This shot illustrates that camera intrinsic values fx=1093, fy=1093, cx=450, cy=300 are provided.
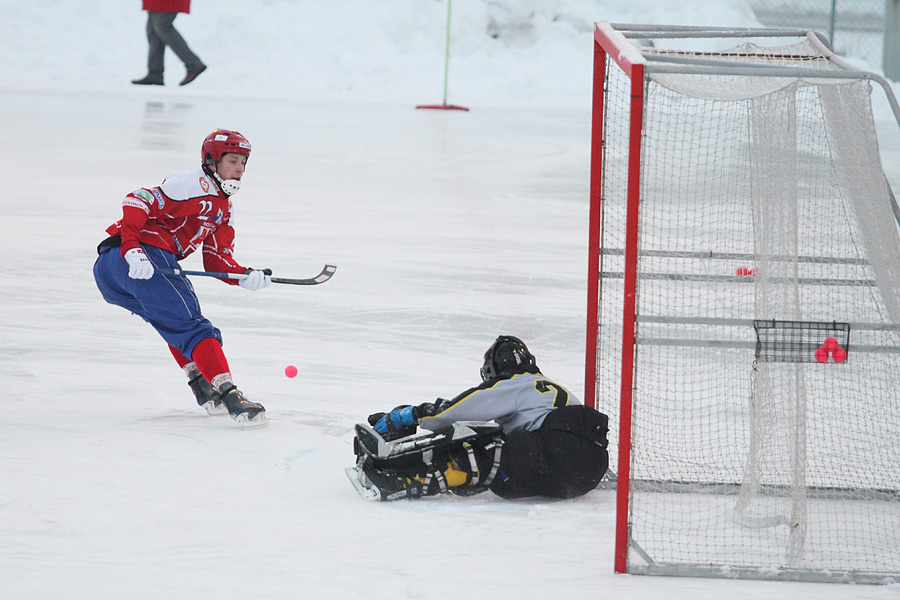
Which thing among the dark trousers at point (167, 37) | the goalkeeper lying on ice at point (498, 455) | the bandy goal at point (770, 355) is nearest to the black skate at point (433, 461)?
the goalkeeper lying on ice at point (498, 455)

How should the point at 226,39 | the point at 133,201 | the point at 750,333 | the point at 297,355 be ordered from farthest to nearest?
the point at 226,39 < the point at 750,333 < the point at 297,355 < the point at 133,201

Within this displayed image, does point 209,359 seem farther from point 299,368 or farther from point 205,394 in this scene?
point 299,368

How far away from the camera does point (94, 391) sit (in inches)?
168

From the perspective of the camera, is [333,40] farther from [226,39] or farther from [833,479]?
[833,479]

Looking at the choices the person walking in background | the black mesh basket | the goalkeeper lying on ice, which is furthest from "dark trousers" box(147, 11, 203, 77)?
the black mesh basket

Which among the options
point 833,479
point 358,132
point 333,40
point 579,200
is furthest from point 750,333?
point 333,40

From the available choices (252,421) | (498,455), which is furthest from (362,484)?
(252,421)

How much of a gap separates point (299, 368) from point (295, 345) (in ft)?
1.14

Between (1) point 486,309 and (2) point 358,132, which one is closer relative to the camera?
(1) point 486,309

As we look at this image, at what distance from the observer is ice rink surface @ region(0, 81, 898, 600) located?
2.63m

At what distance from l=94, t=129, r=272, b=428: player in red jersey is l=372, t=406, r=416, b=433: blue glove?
2.11 feet

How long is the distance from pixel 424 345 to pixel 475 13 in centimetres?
1399

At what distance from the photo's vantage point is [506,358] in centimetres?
326

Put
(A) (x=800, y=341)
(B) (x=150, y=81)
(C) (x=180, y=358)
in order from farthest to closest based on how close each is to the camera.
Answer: (B) (x=150, y=81)
(C) (x=180, y=358)
(A) (x=800, y=341)
